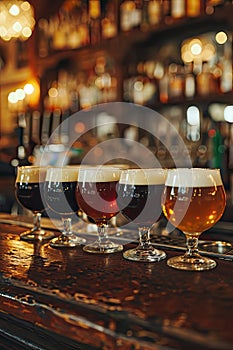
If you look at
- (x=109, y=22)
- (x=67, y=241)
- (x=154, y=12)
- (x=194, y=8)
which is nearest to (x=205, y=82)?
(x=194, y=8)

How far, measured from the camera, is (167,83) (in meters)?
3.46

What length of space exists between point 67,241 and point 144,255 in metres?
0.25

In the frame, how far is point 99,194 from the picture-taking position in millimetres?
1082

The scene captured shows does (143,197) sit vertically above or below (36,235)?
above

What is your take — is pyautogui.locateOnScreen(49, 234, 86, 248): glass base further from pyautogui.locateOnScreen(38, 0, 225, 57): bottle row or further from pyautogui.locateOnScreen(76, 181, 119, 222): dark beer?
pyautogui.locateOnScreen(38, 0, 225, 57): bottle row

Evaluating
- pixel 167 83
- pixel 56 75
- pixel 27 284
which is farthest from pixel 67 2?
pixel 27 284

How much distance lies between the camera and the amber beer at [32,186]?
4.18ft

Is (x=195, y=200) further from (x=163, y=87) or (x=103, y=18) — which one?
(x=103, y=18)

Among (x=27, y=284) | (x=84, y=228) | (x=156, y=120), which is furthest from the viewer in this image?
(x=156, y=120)

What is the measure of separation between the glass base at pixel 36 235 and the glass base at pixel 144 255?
30 cm

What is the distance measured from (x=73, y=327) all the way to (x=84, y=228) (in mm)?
708

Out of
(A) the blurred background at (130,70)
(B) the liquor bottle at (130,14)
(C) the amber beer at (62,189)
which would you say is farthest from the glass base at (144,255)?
(B) the liquor bottle at (130,14)

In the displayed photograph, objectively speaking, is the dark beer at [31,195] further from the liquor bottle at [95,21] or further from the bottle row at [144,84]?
the liquor bottle at [95,21]

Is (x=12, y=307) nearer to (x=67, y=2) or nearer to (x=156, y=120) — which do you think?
(x=156, y=120)
